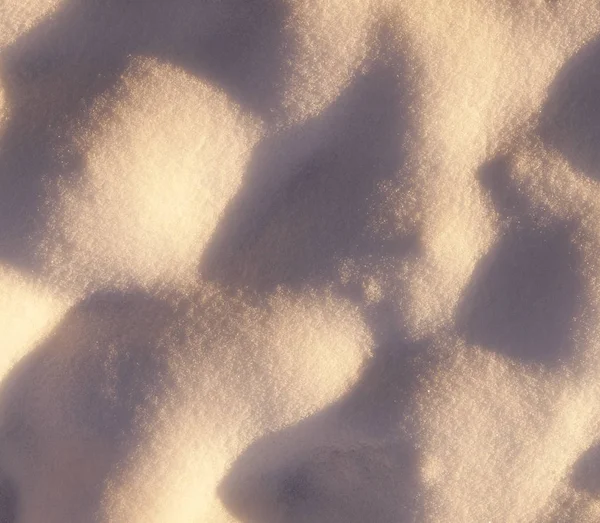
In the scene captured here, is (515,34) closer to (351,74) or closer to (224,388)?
(351,74)

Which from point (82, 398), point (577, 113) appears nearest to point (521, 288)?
point (577, 113)

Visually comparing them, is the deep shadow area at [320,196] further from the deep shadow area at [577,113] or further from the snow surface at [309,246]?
the deep shadow area at [577,113]

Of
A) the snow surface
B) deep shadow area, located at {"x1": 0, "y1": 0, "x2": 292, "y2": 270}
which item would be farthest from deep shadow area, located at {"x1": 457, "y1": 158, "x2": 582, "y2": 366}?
deep shadow area, located at {"x1": 0, "y1": 0, "x2": 292, "y2": 270}

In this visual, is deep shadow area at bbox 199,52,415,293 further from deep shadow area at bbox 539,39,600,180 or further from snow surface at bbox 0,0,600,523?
deep shadow area at bbox 539,39,600,180

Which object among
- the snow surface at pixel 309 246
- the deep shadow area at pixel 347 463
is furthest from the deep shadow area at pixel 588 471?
the deep shadow area at pixel 347 463

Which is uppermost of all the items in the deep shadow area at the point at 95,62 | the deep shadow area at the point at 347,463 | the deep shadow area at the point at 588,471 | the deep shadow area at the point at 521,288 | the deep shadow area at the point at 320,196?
the deep shadow area at the point at 95,62

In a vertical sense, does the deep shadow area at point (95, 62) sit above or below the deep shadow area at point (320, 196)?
above
